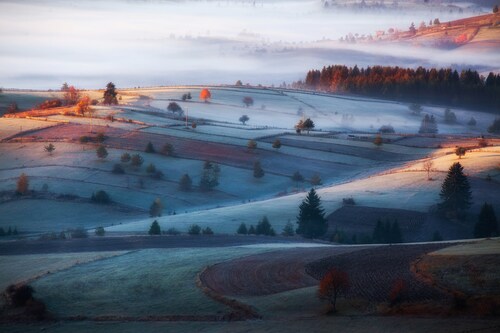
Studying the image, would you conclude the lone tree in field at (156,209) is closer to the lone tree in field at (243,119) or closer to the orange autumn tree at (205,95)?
the lone tree in field at (243,119)

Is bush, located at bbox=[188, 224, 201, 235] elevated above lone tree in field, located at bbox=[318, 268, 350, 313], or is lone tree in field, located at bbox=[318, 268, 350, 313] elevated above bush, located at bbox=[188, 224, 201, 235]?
lone tree in field, located at bbox=[318, 268, 350, 313]

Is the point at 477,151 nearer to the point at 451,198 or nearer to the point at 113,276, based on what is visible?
the point at 451,198

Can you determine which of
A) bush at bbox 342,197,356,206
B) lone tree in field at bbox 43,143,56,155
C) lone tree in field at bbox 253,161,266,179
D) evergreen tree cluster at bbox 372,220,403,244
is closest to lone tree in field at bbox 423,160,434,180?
bush at bbox 342,197,356,206

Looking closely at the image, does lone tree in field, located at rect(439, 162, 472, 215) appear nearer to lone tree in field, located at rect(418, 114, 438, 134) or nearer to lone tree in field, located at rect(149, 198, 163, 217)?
lone tree in field, located at rect(149, 198, 163, 217)

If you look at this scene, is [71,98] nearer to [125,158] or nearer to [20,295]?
[125,158]

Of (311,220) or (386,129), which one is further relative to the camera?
(386,129)

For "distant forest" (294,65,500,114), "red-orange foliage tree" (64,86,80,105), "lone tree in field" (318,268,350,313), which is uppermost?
"distant forest" (294,65,500,114)

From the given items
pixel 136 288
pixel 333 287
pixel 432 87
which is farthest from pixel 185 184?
pixel 432 87
